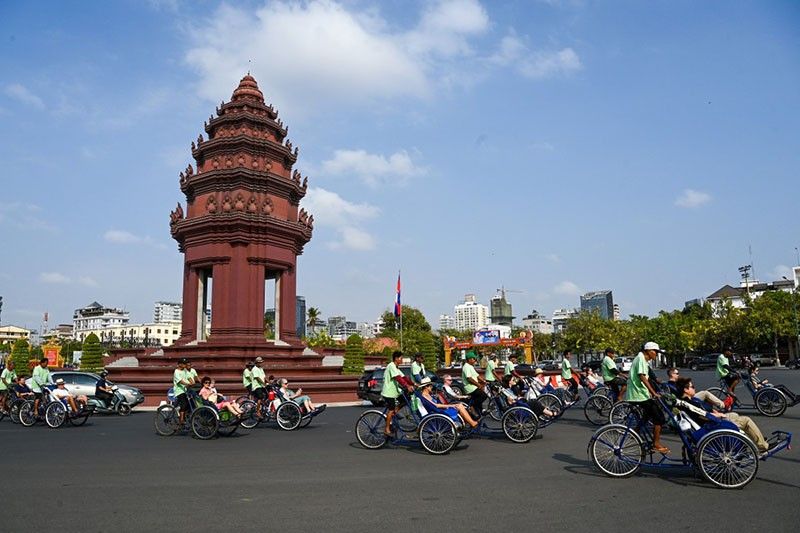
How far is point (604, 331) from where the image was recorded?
7525 cm

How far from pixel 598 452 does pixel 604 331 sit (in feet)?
233

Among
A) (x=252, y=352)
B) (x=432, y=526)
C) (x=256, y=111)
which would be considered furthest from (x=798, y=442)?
(x=256, y=111)

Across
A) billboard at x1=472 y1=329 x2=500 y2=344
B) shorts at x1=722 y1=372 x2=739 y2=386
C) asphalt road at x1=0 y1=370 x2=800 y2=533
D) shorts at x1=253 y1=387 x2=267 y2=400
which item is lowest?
asphalt road at x1=0 y1=370 x2=800 y2=533

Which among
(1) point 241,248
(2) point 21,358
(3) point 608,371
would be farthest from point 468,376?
(2) point 21,358

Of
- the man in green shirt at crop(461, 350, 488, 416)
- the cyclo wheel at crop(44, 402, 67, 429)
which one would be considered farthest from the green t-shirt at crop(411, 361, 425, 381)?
the cyclo wheel at crop(44, 402, 67, 429)

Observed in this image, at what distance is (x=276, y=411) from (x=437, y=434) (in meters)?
5.74

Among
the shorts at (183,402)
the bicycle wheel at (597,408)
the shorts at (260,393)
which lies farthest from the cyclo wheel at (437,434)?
the shorts at (260,393)

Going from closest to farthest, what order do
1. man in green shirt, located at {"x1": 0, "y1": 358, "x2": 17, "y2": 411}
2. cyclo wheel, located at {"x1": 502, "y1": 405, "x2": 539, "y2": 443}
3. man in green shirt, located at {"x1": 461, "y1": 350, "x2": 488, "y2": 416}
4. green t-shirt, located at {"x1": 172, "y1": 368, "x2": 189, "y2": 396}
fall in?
cyclo wheel, located at {"x1": 502, "y1": 405, "x2": 539, "y2": 443}
man in green shirt, located at {"x1": 461, "y1": 350, "x2": 488, "y2": 416}
green t-shirt, located at {"x1": 172, "y1": 368, "x2": 189, "y2": 396}
man in green shirt, located at {"x1": 0, "y1": 358, "x2": 17, "y2": 411}

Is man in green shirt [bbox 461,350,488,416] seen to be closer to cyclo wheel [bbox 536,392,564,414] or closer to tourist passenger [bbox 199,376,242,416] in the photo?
cyclo wheel [bbox 536,392,564,414]

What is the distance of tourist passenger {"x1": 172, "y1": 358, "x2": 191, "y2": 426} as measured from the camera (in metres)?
13.6

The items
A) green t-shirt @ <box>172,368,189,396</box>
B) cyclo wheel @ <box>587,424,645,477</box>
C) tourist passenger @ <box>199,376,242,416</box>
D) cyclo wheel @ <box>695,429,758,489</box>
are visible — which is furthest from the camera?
green t-shirt @ <box>172,368,189,396</box>

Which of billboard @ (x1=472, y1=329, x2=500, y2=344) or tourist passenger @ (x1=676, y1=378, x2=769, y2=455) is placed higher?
billboard @ (x1=472, y1=329, x2=500, y2=344)

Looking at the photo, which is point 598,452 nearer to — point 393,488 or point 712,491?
point 712,491

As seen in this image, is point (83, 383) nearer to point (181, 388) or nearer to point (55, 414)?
point (55, 414)
